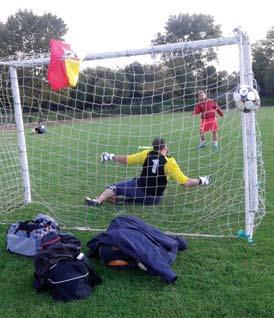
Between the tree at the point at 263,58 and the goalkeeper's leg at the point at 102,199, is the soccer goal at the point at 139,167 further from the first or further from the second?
the tree at the point at 263,58

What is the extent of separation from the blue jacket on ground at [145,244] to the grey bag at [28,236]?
541 millimetres

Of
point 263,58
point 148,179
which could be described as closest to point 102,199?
point 148,179

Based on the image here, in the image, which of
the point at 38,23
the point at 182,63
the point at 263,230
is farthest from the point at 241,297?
the point at 38,23

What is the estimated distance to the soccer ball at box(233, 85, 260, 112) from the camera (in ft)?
13.7

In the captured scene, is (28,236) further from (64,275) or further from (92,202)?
(92,202)

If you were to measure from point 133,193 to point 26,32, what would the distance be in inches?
1917

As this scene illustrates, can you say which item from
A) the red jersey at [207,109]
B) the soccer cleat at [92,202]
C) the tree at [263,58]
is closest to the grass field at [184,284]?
the soccer cleat at [92,202]

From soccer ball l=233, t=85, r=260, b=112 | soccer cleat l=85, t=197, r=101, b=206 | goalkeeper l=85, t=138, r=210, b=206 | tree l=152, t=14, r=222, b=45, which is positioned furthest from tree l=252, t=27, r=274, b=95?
soccer ball l=233, t=85, r=260, b=112

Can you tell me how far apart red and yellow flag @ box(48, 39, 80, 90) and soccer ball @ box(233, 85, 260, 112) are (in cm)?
171

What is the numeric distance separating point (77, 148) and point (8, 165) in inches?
166

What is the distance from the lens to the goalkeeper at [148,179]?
228 inches

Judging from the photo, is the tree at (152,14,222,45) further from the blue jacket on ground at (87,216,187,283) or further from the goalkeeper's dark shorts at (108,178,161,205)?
the blue jacket on ground at (87,216,187,283)

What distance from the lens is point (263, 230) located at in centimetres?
472

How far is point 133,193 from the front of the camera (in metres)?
6.04
